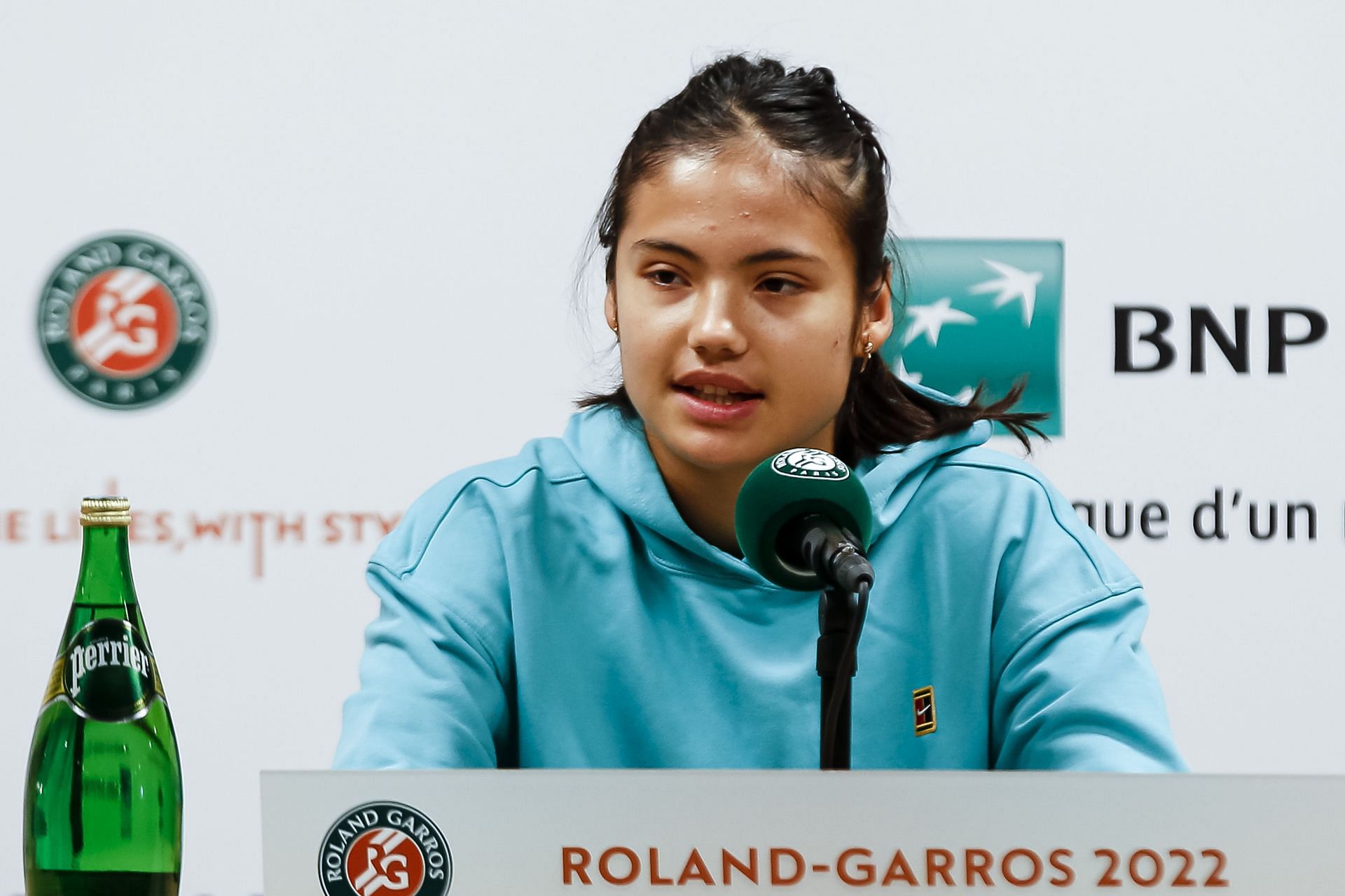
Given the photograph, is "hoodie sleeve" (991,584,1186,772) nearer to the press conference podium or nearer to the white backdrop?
the press conference podium

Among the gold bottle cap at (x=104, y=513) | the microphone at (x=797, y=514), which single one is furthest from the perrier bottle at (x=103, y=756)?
the microphone at (x=797, y=514)

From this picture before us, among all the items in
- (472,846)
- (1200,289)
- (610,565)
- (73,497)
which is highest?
(1200,289)

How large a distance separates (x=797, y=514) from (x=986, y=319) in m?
1.12

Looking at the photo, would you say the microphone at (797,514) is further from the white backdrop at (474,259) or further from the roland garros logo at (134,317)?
the roland garros logo at (134,317)

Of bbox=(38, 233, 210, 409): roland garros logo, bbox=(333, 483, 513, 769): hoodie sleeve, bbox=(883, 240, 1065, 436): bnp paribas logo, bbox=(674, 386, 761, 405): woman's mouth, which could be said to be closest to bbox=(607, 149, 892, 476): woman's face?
bbox=(674, 386, 761, 405): woman's mouth

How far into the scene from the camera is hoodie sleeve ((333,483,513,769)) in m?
1.05

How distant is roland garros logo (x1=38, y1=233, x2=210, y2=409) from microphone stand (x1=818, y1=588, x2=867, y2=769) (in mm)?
1277

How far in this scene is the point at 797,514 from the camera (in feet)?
2.41

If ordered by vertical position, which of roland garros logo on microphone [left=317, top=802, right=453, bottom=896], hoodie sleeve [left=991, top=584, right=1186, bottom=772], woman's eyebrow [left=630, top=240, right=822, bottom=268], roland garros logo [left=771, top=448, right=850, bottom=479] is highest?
woman's eyebrow [left=630, top=240, right=822, bottom=268]

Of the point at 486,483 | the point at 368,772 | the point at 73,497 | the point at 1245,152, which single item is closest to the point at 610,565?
the point at 486,483

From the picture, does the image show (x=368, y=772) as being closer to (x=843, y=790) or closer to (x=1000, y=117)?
(x=843, y=790)

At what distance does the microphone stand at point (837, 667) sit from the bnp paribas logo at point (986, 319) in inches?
44.7

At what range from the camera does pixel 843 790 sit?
0.64m

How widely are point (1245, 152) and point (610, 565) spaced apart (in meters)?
1.11
